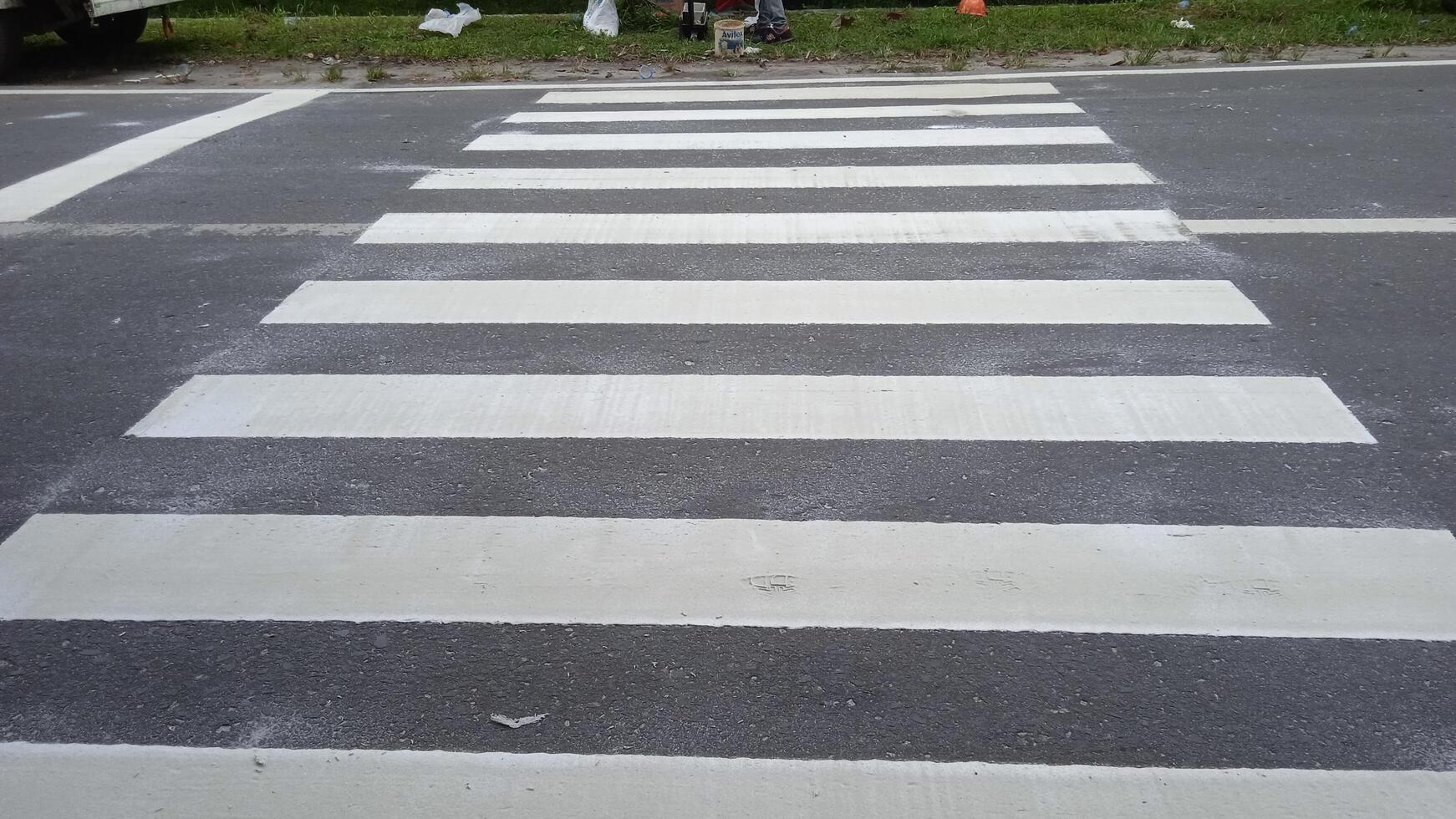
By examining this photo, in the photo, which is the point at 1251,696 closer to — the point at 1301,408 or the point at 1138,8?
the point at 1301,408

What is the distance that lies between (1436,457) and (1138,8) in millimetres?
10008

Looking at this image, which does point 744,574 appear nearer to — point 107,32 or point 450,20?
point 450,20

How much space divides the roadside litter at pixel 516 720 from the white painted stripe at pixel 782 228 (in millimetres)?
3802

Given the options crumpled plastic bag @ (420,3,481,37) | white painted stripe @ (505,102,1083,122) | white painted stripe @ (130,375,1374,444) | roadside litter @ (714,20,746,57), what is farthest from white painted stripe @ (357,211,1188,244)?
crumpled plastic bag @ (420,3,481,37)

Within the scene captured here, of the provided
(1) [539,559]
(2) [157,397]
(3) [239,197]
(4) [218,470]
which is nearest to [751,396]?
(1) [539,559]

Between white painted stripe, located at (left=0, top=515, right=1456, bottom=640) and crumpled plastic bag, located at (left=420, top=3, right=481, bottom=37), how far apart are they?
999 cm

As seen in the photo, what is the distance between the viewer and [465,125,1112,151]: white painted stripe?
8.33 m

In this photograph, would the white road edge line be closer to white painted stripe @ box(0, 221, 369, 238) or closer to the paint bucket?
the paint bucket

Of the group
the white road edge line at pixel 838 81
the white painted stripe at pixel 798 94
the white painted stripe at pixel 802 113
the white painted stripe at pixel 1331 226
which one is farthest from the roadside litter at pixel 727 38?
the white painted stripe at pixel 1331 226

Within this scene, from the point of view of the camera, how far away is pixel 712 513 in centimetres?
390

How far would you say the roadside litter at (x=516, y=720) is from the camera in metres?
3.01

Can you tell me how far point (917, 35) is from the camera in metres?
12.0

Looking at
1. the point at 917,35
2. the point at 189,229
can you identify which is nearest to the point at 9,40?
A: the point at 189,229

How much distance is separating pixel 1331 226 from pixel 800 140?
356 centimetres
